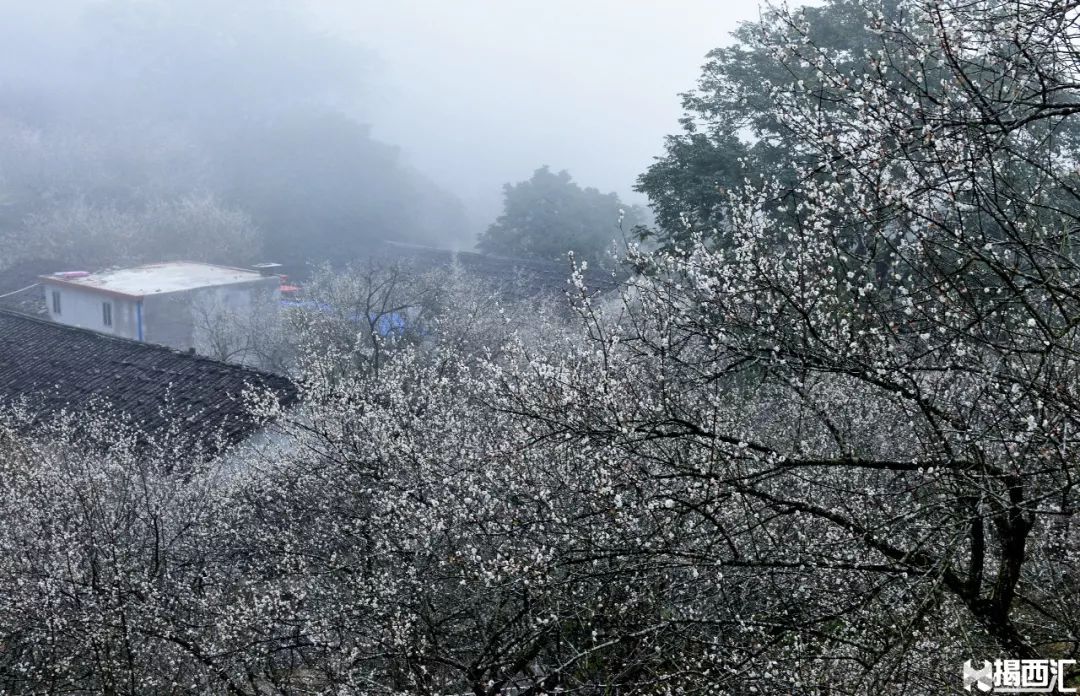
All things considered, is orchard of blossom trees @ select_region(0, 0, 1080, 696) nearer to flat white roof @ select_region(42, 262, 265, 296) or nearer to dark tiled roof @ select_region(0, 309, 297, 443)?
dark tiled roof @ select_region(0, 309, 297, 443)

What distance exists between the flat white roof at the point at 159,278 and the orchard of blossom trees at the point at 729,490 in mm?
16176

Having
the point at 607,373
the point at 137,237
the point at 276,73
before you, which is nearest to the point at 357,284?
the point at 137,237

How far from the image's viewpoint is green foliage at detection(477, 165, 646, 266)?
3484cm

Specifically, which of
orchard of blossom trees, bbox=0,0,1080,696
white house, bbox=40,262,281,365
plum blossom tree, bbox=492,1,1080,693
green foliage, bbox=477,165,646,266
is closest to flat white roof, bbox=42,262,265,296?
white house, bbox=40,262,281,365

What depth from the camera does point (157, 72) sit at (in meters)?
65.9

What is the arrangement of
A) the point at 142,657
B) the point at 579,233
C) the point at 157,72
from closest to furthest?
the point at 142,657
the point at 579,233
the point at 157,72

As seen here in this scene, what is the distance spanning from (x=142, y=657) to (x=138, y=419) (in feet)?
25.9

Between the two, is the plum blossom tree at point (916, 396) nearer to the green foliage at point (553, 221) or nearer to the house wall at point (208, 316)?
the house wall at point (208, 316)

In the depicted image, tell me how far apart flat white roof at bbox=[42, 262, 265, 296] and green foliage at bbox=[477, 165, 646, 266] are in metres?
11.3

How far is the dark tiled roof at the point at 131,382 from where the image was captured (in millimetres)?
15539

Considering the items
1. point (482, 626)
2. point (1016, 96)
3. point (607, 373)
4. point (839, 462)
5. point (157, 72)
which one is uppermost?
point (157, 72)

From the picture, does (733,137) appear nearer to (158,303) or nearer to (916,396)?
(916,396)

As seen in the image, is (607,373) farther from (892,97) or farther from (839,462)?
(892,97)

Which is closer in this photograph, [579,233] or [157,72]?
[579,233]
